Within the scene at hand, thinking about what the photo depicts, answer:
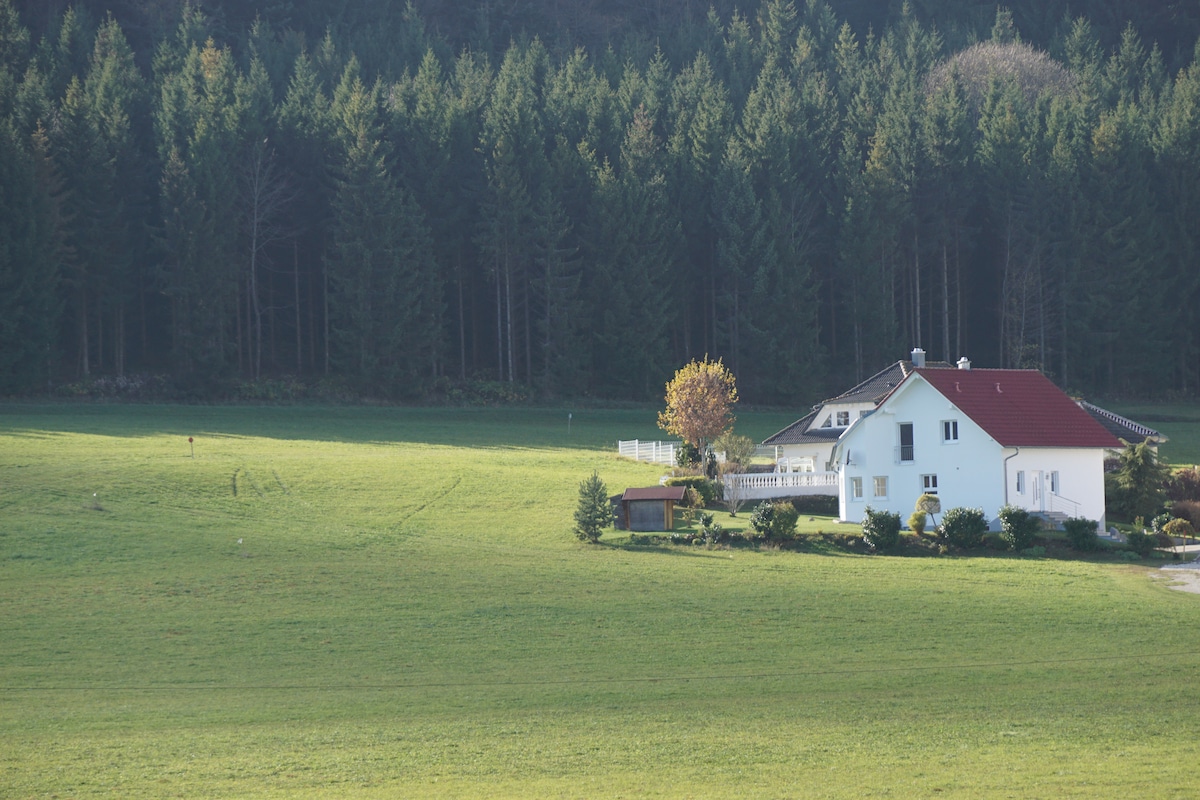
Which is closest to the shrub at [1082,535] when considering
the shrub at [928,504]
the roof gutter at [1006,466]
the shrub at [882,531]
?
the roof gutter at [1006,466]

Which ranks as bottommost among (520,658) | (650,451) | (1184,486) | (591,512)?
(520,658)

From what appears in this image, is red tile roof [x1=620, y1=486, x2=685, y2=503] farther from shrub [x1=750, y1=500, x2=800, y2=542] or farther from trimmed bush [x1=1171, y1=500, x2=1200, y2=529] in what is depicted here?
trimmed bush [x1=1171, y1=500, x2=1200, y2=529]

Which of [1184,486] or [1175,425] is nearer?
[1184,486]

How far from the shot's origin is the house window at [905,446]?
4738cm

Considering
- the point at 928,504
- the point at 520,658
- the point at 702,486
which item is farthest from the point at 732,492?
the point at 520,658

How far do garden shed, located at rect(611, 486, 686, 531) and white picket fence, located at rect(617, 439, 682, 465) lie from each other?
12.7 metres

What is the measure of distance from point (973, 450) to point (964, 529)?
6.29 meters

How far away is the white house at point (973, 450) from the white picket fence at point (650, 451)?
9561 millimetres

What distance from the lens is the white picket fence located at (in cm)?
5659

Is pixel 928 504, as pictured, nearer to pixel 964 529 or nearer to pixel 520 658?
pixel 964 529

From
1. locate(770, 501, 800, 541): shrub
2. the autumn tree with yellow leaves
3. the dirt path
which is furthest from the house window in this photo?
the dirt path

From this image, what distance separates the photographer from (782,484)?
50.1 m

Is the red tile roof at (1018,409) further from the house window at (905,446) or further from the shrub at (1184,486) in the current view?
the shrub at (1184,486)

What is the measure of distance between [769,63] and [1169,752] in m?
94.8
